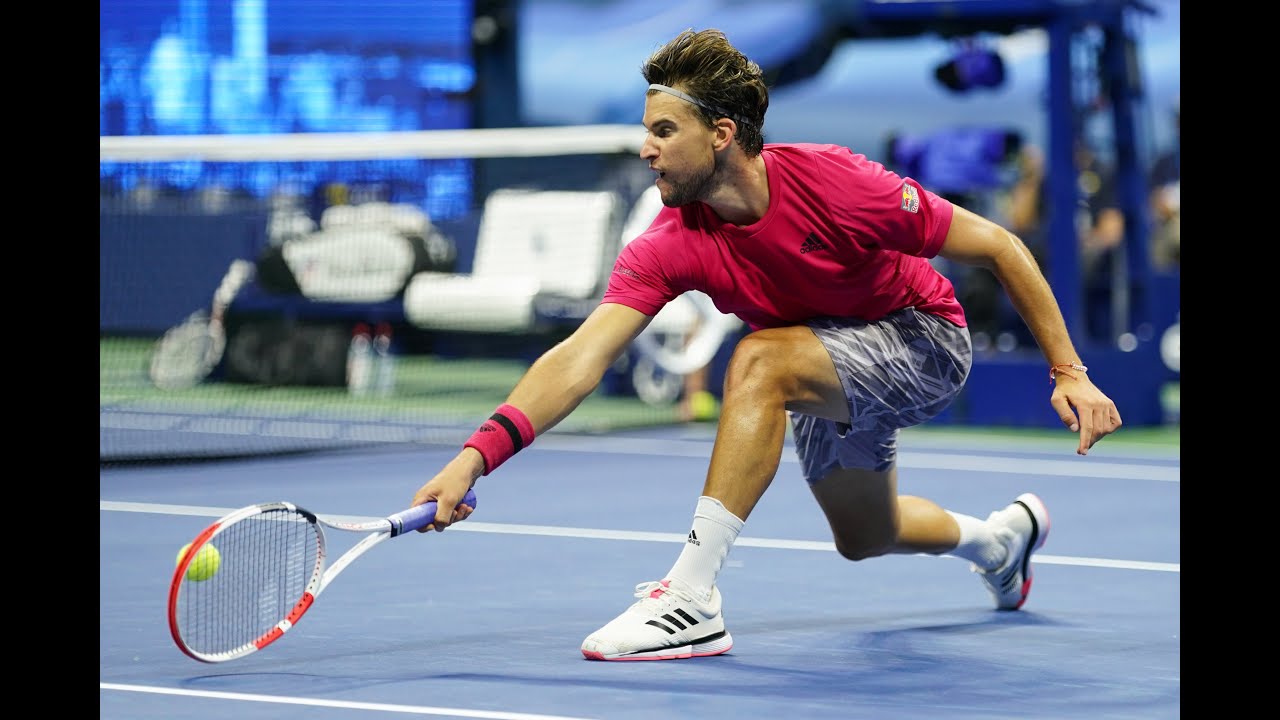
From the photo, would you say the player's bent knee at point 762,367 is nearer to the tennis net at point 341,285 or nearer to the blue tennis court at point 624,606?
the blue tennis court at point 624,606

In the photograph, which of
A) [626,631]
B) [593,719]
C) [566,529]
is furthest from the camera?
[566,529]

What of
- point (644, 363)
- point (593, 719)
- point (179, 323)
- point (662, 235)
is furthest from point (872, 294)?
point (179, 323)

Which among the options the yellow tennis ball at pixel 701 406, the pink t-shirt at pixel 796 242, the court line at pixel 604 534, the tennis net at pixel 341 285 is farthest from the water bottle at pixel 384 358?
the pink t-shirt at pixel 796 242

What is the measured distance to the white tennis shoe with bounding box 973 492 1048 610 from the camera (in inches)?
198

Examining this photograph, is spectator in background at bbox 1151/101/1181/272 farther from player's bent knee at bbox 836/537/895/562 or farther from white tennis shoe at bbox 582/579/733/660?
white tennis shoe at bbox 582/579/733/660

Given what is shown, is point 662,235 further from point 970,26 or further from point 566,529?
point 970,26

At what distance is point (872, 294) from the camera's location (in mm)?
4559

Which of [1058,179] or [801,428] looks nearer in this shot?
[801,428]

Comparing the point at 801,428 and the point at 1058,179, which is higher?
the point at 1058,179

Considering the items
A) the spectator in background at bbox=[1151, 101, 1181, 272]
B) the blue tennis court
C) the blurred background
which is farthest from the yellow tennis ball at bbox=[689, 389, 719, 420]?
the spectator in background at bbox=[1151, 101, 1181, 272]

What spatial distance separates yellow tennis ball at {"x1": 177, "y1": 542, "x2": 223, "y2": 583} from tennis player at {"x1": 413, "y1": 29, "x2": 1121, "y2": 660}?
0.45 metres
